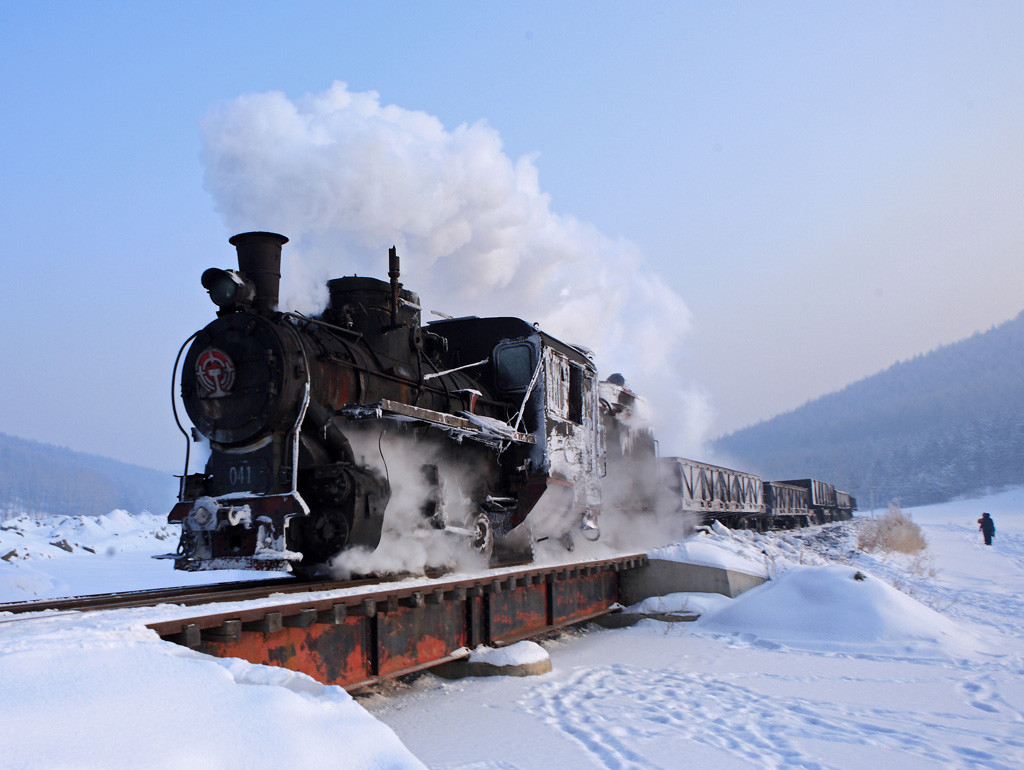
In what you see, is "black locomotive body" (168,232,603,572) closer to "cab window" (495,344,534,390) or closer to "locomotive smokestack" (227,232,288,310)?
"locomotive smokestack" (227,232,288,310)

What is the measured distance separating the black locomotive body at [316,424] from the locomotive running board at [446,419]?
0.06ft

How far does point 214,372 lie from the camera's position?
7246 millimetres

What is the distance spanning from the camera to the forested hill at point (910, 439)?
334 feet

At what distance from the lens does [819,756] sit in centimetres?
519

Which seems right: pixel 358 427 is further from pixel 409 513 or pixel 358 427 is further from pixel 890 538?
pixel 890 538

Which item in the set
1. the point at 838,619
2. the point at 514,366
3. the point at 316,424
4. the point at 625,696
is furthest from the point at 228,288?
the point at 838,619

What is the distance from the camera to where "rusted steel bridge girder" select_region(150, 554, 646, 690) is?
4.90 meters

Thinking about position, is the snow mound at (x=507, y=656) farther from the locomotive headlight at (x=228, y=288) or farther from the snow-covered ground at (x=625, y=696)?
the locomotive headlight at (x=228, y=288)

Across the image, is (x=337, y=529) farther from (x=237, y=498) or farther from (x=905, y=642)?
(x=905, y=642)

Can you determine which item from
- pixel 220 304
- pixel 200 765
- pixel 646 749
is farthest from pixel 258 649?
pixel 220 304

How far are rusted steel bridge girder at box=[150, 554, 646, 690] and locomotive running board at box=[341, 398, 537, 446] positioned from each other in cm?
153

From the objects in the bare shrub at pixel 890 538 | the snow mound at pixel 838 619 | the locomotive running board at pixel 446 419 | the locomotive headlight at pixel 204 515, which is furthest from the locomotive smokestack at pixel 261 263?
the bare shrub at pixel 890 538

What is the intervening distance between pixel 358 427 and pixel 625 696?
362cm

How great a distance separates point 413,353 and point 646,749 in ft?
16.8
